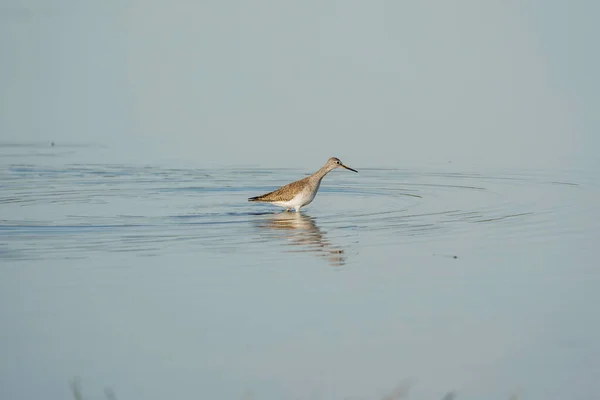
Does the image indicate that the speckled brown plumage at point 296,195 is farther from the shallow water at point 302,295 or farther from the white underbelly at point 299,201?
the shallow water at point 302,295

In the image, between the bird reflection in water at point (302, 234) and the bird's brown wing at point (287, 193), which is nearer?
the bird reflection in water at point (302, 234)

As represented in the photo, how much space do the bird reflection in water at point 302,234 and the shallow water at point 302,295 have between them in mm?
30

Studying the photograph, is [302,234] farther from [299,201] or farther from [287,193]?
[287,193]

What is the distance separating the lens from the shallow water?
8.24 metres

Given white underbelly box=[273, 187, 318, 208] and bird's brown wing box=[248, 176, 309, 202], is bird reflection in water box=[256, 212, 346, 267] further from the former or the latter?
bird's brown wing box=[248, 176, 309, 202]

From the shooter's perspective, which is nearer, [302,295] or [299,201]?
[302,295]

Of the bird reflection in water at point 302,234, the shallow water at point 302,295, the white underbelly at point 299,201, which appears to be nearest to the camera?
the shallow water at point 302,295

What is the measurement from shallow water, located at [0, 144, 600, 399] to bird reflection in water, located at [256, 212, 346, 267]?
1.2 inches

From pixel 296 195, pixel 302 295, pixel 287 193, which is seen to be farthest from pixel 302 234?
pixel 302 295

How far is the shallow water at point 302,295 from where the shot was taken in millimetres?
8242

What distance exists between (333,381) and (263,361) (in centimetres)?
60

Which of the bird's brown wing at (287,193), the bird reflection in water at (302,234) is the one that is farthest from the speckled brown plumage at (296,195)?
the bird reflection in water at (302,234)

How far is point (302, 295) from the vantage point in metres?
10.5

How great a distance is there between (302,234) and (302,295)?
374 centimetres
